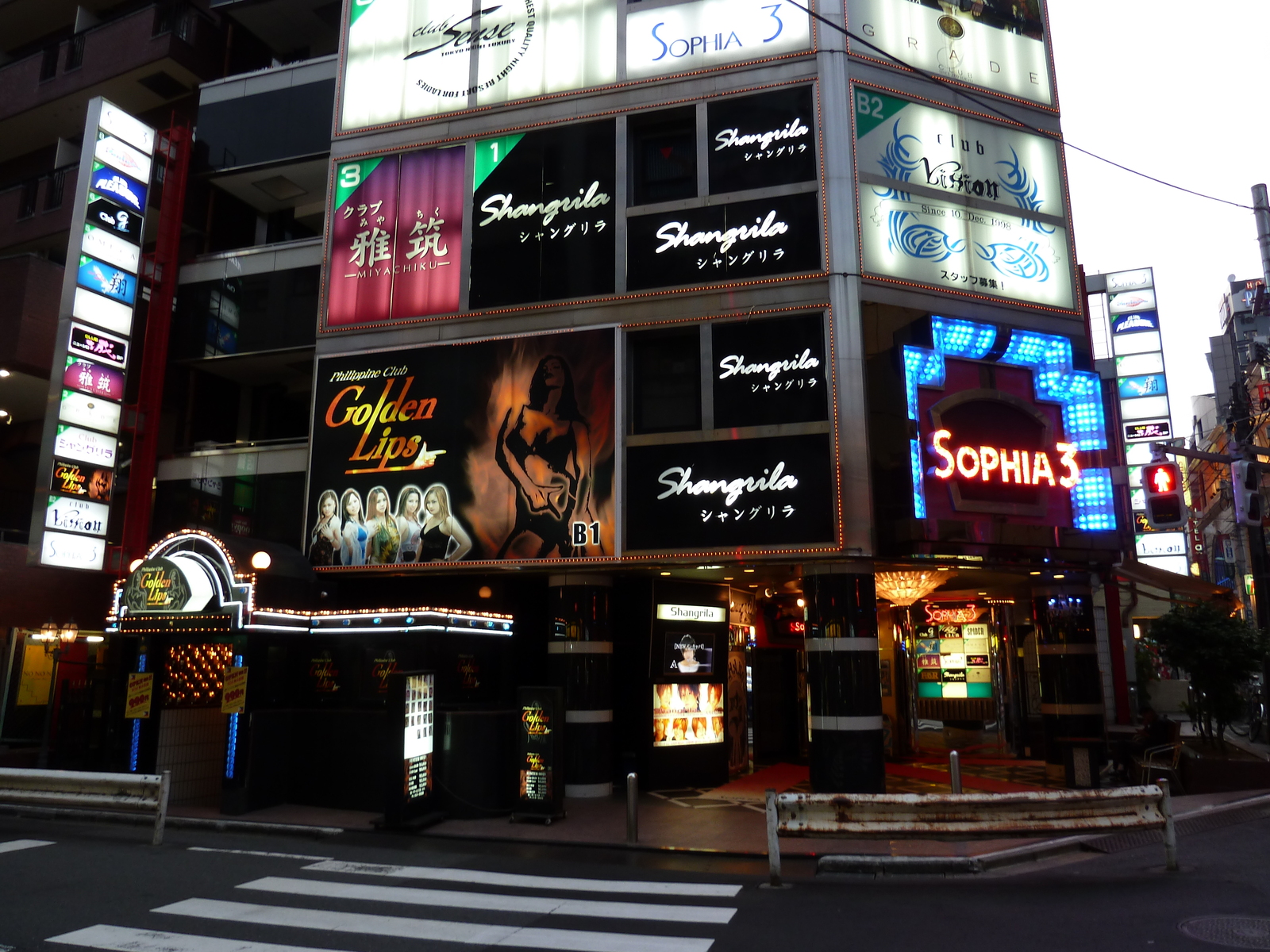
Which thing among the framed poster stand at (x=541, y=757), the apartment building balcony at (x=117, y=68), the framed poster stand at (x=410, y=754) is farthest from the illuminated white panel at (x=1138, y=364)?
the apartment building balcony at (x=117, y=68)

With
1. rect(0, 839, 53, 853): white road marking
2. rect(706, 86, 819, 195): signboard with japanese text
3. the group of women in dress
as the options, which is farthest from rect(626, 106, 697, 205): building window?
rect(0, 839, 53, 853): white road marking

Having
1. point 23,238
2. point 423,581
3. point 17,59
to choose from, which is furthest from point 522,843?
point 17,59

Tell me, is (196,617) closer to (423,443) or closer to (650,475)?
(423,443)

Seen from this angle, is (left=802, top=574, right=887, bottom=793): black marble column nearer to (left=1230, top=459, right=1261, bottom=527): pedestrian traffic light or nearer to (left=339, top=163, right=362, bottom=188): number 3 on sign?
(left=1230, top=459, right=1261, bottom=527): pedestrian traffic light

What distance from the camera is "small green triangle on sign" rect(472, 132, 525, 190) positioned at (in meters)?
19.8

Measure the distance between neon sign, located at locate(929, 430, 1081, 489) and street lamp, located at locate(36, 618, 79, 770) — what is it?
18.7 metres

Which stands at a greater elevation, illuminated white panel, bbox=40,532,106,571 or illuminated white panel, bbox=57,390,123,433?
illuminated white panel, bbox=57,390,123,433

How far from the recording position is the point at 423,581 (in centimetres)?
1975

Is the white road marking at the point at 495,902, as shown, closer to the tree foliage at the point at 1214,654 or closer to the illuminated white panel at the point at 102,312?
the tree foliage at the point at 1214,654

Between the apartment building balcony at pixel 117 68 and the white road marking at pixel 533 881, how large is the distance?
2246 centimetres

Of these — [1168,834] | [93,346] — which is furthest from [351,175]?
[1168,834]

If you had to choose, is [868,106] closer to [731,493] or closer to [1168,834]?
[731,493]

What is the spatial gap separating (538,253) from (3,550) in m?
13.4

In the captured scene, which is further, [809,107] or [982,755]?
[982,755]
